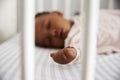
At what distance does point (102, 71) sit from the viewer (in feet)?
2.18

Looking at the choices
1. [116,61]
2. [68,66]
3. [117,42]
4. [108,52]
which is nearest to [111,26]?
[117,42]

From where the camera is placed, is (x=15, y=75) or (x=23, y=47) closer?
(x=23, y=47)

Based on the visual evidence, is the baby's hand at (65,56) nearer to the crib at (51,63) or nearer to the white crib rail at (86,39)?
the crib at (51,63)

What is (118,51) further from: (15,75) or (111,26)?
(15,75)

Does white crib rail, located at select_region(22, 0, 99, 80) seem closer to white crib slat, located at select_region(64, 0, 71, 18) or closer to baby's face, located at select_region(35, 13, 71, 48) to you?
baby's face, located at select_region(35, 13, 71, 48)

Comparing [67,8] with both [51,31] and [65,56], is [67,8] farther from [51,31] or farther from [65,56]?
[65,56]

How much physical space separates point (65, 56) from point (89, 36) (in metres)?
0.19

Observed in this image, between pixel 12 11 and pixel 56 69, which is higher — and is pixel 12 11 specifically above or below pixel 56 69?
above

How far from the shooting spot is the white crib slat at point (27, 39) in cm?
48

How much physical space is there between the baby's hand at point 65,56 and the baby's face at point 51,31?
1.25 ft

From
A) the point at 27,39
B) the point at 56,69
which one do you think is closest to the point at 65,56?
the point at 56,69

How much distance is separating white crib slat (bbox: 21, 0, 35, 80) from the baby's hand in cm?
16

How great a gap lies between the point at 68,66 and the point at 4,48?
13.9 inches

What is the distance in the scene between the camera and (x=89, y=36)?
468 mm
